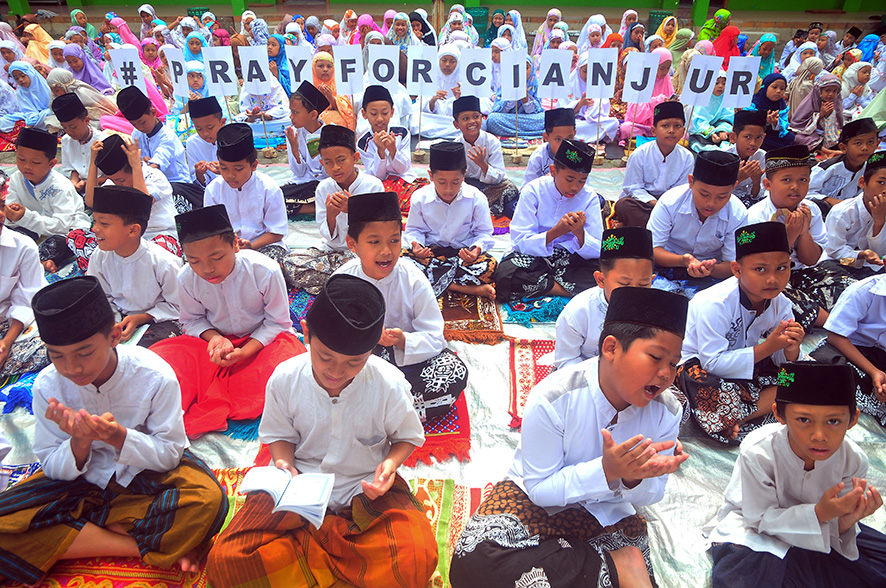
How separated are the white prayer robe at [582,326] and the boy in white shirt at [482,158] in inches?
110

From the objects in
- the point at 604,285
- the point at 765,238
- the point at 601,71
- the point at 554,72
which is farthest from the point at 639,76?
the point at 604,285

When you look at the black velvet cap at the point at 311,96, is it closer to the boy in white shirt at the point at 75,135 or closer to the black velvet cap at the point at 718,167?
the boy in white shirt at the point at 75,135

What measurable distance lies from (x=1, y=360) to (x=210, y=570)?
2231mm

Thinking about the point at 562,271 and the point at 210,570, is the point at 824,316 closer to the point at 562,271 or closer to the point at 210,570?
the point at 562,271

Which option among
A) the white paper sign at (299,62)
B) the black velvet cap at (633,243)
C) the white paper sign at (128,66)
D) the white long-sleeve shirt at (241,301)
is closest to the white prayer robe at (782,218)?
the black velvet cap at (633,243)

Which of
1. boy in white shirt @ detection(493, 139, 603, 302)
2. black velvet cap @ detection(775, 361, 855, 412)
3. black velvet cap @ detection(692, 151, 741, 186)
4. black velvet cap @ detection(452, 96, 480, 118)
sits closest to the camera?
black velvet cap @ detection(775, 361, 855, 412)

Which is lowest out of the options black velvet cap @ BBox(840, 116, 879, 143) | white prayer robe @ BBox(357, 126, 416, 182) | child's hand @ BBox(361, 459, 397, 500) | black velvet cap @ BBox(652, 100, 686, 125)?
child's hand @ BBox(361, 459, 397, 500)

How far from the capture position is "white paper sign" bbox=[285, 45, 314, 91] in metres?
5.93

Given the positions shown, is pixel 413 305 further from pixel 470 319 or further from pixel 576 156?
pixel 576 156

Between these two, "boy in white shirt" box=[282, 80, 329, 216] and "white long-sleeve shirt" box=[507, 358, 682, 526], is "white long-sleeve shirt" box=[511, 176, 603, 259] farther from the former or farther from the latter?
"boy in white shirt" box=[282, 80, 329, 216]

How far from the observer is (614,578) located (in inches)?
75.8

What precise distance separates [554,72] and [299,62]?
2.82 meters

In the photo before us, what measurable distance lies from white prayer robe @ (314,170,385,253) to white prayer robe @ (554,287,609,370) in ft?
6.73

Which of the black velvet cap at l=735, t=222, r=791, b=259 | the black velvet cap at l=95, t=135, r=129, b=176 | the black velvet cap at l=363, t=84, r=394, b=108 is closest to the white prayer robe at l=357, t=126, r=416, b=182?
the black velvet cap at l=363, t=84, r=394, b=108
